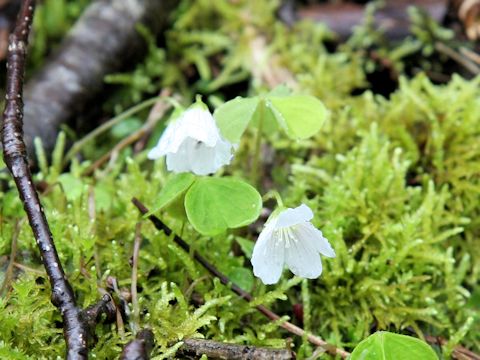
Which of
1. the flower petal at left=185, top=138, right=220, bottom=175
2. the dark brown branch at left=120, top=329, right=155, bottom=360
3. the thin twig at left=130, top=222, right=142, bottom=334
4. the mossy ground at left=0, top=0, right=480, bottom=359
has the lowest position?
the mossy ground at left=0, top=0, right=480, bottom=359

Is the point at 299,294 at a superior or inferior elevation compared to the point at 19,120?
inferior

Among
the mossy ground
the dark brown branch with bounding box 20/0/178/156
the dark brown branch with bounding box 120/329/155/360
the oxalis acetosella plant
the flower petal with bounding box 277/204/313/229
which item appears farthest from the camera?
the dark brown branch with bounding box 20/0/178/156

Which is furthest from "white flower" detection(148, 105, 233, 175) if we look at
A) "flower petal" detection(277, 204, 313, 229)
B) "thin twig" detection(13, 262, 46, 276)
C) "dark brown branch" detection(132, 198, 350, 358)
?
"thin twig" detection(13, 262, 46, 276)

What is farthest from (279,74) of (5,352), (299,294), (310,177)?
(5,352)

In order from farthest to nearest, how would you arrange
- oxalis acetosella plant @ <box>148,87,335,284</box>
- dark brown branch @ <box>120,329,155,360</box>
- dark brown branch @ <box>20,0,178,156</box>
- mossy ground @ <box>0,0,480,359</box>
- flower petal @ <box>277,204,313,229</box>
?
dark brown branch @ <box>20,0,178,156</box>, mossy ground @ <box>0,0,480,359</box>, oxalis acetosella plant @ <box>148,87,335,284</box>, flower petal @ <box>277,204,313,229</box>, dark brown branch @ <box>120,329,155,360</box>

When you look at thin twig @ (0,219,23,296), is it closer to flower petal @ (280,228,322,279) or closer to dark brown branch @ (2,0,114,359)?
dark brown branch @ (2,0,114,359)

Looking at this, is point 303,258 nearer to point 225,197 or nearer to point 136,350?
point 225,197

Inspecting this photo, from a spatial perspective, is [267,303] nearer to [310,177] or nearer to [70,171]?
[310,177]

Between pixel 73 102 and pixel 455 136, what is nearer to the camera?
pixel 455 136
